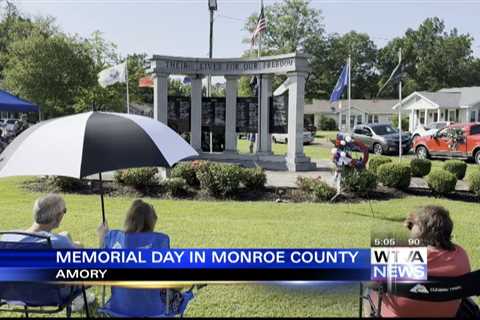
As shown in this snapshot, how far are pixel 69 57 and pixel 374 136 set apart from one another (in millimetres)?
22490

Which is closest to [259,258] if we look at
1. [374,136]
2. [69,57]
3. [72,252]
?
[72,252]

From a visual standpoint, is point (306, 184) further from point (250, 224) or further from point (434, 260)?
point (434, 260)

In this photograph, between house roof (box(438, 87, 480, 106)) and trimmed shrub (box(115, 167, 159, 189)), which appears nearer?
trimmed shrub (box(115, 167, 159, 189))

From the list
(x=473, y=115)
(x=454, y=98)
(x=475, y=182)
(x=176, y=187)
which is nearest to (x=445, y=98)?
(x=454, y=98)

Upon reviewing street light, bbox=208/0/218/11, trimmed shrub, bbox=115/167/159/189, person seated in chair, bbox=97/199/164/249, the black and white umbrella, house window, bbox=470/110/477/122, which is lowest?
trimmed shrub, bbox=115/167/159/189

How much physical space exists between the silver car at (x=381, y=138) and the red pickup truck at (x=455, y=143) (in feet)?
10.1

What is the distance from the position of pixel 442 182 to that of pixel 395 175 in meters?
1.08

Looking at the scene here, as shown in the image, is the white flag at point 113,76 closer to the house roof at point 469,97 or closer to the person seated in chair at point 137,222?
the person seated in chair at point 137,222

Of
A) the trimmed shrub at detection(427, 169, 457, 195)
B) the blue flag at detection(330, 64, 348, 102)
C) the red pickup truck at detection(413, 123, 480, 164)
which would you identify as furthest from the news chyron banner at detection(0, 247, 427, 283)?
the blue flag at detection(330, 64, 348, 102)

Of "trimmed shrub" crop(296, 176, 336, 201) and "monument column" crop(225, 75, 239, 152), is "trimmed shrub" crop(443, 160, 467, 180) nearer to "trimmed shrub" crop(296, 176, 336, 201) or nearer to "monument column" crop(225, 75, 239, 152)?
"trimmed shrub" crop(296, 176, 336, 201)

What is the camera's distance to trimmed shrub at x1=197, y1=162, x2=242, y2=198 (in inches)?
447

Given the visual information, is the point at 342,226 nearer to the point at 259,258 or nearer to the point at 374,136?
the point at 259,258

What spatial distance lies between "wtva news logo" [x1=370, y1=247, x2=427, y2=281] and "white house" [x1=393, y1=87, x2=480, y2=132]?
44.9 m

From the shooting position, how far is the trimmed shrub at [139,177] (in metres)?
12.0
